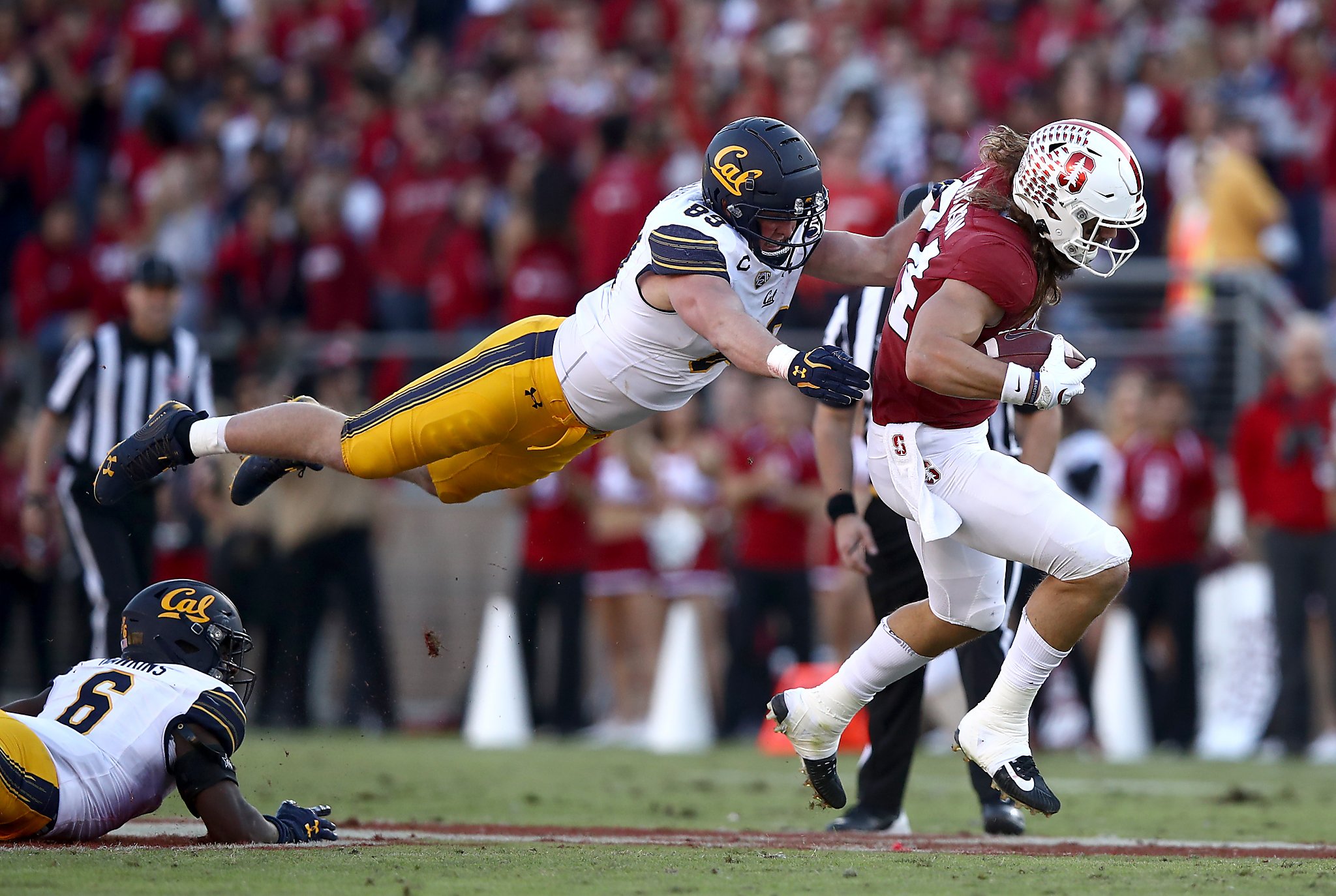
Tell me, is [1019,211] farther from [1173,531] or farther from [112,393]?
[1173,531]

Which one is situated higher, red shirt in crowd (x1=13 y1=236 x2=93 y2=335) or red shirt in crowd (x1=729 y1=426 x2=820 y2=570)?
red shirt in crowd (x1=13 y1=236 x2=93 y2=335)

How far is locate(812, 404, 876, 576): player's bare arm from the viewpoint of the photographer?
6.42 metres

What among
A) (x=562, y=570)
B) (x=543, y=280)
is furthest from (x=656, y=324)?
(x=543, y=280)

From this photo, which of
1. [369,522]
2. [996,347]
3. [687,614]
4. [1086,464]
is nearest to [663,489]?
[687,614]

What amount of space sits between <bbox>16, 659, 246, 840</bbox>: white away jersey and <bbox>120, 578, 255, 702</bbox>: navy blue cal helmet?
0.13m

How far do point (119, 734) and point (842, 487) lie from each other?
2741 millimetres

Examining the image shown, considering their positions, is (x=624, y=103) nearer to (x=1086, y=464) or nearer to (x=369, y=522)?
(x=369, y=522)

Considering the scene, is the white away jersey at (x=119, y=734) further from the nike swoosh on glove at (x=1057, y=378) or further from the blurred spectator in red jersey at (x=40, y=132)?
the blurred spectator in red jersey at (x=40, y=132)

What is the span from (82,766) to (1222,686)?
819 centimetres

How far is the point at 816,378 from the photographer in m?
5.05

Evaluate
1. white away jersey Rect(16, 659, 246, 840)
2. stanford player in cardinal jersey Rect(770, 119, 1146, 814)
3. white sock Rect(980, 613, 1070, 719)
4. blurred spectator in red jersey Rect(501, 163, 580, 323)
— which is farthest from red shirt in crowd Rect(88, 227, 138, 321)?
white sock Rect(980, 613, 1070, 719)

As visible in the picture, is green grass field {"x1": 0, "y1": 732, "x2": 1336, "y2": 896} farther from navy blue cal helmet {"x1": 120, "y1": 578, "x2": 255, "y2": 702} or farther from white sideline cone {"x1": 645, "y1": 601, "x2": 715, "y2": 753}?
navy blue cal helmet {"x1": 120, "y1": 578, "x2": 255, "y2": 702}

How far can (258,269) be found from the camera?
1382 cm

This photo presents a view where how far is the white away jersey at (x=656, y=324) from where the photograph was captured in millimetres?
5676
